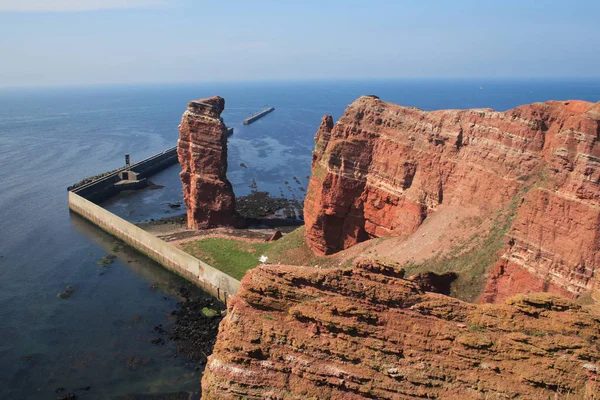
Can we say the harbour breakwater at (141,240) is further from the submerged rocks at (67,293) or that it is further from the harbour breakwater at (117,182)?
the submerged rocks at (67,293)

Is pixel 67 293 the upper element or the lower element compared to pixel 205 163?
lower

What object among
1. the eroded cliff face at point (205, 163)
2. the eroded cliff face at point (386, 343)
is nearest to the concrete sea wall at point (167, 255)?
the eroded cliff face at point (205, 163)

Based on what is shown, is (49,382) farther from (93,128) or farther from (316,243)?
(93,128)

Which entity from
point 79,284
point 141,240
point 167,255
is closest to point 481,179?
point 167,255

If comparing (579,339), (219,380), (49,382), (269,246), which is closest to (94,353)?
(49,382)

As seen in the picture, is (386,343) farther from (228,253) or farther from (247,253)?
(228,253)

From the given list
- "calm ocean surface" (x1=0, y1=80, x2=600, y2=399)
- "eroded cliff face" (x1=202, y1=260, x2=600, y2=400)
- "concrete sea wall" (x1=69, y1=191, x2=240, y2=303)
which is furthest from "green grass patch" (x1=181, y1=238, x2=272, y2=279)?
"eroded cliff face" (x1=202, y1=260, x2=600, y2=400)
